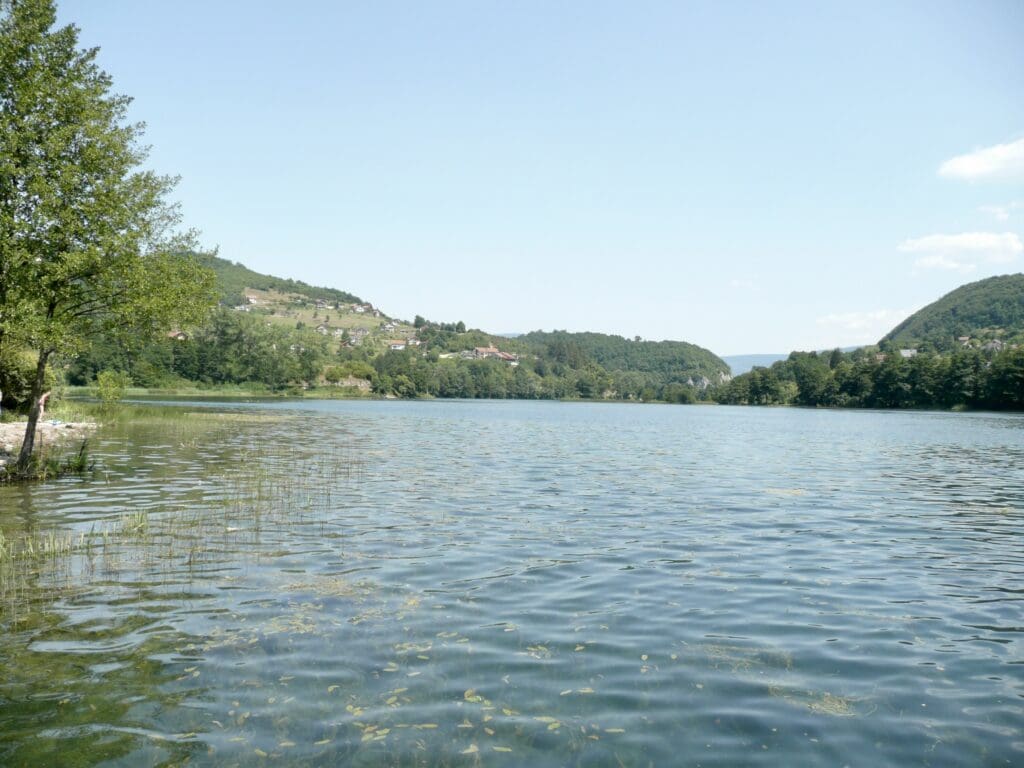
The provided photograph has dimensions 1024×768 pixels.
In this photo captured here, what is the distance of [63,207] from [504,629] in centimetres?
2286

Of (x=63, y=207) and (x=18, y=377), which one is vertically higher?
(x=63, y=207)

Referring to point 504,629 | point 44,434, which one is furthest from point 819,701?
point 44,434

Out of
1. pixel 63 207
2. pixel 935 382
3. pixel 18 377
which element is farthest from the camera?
pixel 935 382

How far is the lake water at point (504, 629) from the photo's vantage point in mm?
7984

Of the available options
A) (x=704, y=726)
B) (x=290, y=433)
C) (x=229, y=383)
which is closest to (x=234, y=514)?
(x=704, y=726)

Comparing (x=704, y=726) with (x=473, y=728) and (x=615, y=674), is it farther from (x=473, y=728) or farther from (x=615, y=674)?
(x=473, y=728)

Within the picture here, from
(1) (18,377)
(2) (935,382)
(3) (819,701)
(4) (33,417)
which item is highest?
(2) (935,382)

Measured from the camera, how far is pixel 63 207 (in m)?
24.6

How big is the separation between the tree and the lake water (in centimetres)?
628

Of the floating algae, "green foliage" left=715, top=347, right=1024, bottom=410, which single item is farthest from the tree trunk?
"green foliage" left=715, top=347, right=1024, bottom=410

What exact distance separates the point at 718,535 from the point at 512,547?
20.8ft

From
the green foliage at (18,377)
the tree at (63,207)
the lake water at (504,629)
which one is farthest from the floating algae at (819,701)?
the green foliage at (18,377)

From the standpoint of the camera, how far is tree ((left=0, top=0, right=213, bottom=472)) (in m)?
23.7

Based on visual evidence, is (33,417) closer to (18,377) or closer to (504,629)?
(504,629)
